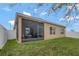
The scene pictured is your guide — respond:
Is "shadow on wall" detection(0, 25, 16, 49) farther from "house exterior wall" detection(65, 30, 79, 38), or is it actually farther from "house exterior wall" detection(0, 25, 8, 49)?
"house exterior wall" detection(65, 30, 79, 38)

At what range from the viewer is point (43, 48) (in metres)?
2.25

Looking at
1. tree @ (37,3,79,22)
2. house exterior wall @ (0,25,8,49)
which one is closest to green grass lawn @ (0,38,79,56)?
house exterior wall @ (0,25,8,49)

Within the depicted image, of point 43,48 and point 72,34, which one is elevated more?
point 72,34

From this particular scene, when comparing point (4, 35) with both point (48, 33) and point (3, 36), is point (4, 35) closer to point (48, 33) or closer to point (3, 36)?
point (3, 36)

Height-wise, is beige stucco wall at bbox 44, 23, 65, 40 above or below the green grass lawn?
above

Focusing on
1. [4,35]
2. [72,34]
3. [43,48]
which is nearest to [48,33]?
[43,48]

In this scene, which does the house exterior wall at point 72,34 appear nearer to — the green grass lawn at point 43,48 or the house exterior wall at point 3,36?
the green grass lawn at point 43,48

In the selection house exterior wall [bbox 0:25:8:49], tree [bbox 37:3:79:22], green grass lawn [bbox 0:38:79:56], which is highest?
tree [bbox 37:3:79:22]

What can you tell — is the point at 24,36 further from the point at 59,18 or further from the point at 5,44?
the point at 59,18

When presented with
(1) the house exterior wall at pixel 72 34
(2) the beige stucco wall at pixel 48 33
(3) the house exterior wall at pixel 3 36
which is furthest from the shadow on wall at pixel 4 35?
(1) the house exterior wall at pixel 72 34

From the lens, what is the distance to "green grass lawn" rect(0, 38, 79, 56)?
2230mm

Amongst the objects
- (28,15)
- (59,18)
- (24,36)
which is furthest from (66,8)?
(24,36)

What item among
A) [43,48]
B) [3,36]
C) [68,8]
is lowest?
[43,48]

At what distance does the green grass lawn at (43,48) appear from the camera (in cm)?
223
